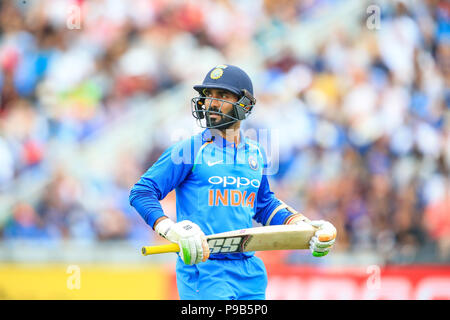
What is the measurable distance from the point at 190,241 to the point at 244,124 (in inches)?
236

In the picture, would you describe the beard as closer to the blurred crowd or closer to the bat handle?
the bat handle

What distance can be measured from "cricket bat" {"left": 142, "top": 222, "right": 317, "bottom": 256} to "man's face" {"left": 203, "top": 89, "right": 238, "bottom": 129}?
785 millimetres

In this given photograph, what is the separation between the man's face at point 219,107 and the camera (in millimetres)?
4664

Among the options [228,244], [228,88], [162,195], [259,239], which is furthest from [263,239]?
[228,88]

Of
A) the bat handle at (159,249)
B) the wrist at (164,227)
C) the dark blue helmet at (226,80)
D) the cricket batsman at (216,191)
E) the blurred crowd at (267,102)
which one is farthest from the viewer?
the blurred crowd at (267,102)

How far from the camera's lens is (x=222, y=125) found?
4672mm

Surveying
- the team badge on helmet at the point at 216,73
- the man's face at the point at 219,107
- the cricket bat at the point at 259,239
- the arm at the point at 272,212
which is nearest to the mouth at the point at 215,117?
the man's face at the point at 219,107

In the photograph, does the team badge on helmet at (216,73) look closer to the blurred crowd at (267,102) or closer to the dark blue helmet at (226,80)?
the dark blue helmet at (226,80)

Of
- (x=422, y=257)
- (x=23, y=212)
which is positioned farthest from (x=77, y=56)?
(x=422, y=257)

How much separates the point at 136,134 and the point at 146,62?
1.19 metres

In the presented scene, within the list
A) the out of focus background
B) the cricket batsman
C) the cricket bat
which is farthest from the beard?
the out of focus background

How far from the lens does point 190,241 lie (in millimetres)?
4008

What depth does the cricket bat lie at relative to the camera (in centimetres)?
421
